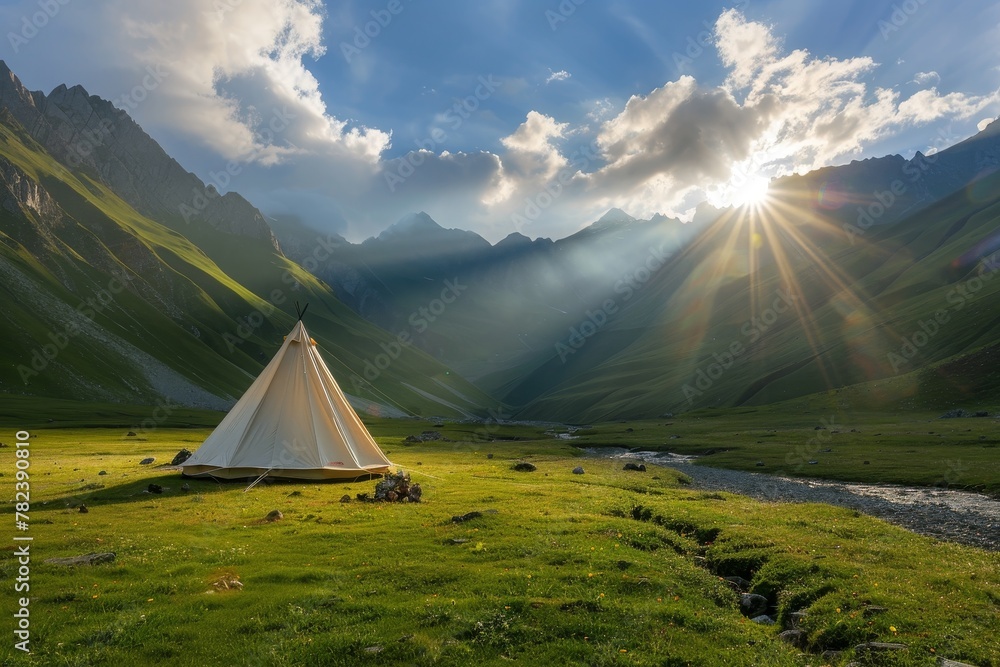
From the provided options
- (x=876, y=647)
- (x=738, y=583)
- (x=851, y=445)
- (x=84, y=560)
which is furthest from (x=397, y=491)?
(x=851, y=445)

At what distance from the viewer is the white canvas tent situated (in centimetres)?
3459

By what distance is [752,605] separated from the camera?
16094 millimetres

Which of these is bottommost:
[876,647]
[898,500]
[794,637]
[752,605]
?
[898,500]

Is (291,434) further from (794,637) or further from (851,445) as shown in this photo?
(851,445)

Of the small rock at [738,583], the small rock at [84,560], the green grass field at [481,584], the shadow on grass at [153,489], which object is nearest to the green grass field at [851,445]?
the green grass field at [481,584]

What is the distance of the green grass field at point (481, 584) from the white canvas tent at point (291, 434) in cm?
554

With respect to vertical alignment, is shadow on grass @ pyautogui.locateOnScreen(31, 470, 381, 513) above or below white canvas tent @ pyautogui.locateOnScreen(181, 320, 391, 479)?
below

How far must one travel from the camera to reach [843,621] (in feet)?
44.7

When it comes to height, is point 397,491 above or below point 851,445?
above

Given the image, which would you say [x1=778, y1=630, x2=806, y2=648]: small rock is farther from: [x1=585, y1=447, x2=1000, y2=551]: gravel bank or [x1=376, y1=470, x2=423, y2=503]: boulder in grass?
[x1=376, y1=470, x2=423, y2=503]: boulder in grass

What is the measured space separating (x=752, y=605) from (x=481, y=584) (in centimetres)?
824

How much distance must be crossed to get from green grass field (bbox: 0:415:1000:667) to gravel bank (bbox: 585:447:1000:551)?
12.8 feet

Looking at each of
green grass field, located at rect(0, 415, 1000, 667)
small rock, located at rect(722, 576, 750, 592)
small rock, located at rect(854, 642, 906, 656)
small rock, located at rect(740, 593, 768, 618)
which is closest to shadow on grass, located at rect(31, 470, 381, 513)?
green grass field, located at rect(0, 415, 1000, 667)

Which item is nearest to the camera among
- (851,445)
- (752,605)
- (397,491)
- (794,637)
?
(794,637)
